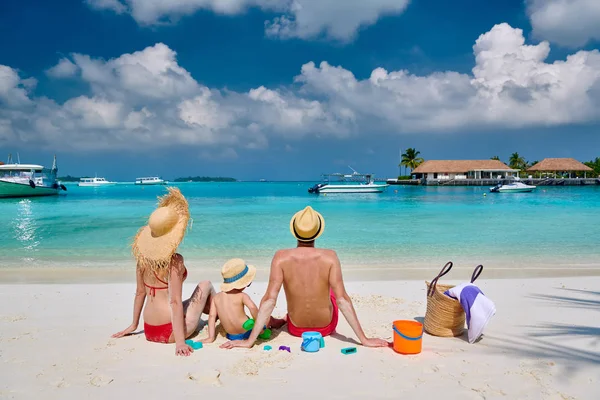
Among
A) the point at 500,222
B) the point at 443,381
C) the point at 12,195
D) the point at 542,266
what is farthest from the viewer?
the point at 12,195

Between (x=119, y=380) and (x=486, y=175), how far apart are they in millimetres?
82511

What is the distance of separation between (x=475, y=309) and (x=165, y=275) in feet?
9.77

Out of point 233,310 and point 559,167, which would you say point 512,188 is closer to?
point 559,167

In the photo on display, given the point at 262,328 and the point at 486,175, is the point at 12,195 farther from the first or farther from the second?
the point at 486,175

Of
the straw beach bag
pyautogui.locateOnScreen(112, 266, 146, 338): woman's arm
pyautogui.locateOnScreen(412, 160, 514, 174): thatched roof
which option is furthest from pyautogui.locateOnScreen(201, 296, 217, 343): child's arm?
pyautogui.locateOnScreen(412, 160, 514, 174): thatched roof

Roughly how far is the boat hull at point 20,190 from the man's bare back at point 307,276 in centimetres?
5274

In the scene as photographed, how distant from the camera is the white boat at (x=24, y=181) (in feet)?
152

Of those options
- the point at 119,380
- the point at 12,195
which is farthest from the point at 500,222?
the point at 12,195

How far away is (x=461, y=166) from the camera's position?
249ft

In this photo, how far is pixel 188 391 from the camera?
3.04 meters

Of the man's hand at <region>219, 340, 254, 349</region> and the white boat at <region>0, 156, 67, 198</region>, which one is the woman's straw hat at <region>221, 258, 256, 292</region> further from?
the white boat at <region>0, 156, 67, 198</region>

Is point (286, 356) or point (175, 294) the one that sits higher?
point (175, 294)

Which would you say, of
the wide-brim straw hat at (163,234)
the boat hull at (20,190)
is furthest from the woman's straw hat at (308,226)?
the boat hull at (20,190)

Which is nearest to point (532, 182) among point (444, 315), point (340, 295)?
point (444, 315)
